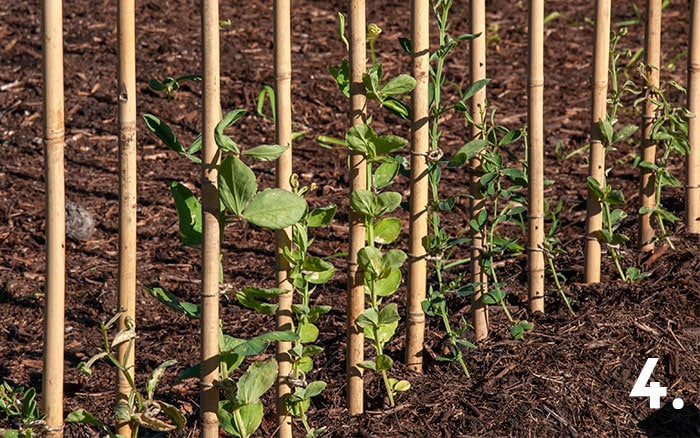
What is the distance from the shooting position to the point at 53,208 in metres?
2.41

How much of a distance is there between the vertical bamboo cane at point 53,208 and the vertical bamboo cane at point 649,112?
6.89 ft

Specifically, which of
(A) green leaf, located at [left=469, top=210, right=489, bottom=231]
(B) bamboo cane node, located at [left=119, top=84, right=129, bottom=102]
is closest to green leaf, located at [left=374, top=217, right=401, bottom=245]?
(A) green leaf, located at [left=469, top=210, right=489, bottom=231]

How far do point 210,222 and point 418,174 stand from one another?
68 centimetres

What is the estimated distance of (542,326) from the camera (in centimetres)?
333

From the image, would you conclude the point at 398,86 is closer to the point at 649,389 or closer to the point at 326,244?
the point at 649,389

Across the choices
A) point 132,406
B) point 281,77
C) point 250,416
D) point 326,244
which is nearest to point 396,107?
point 281,77

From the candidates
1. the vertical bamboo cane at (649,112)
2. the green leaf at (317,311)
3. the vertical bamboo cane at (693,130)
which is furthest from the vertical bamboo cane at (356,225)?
the vertical bamboo cane at (693,130)

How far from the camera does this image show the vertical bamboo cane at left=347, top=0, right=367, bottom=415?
2.61m

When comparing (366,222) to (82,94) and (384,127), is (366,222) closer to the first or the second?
(384,127)

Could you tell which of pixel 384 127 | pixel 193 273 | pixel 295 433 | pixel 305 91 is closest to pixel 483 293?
pixel 295 433

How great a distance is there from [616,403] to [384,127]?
7.24 ft

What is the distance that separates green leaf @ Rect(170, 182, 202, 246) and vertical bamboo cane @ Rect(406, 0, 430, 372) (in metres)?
0.65

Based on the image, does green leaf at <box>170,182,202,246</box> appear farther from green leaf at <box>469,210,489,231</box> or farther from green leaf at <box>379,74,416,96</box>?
green leaf at <box>469,210,489,231</box>

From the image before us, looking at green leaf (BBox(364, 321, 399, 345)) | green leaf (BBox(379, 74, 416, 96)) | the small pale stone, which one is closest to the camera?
green leaf (BBox(379, 74, 416, 96))
